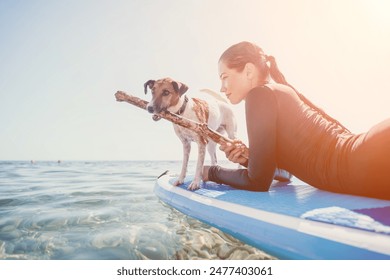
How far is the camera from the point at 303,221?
151 cm

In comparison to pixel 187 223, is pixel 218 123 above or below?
above

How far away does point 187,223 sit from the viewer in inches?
95.3

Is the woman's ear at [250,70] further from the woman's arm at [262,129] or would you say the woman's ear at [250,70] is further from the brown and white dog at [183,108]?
the brown and white dog at [183,108]

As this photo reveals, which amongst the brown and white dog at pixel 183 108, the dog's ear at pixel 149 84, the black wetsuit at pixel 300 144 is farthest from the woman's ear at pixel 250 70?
the dog's ear at pixel 149 84

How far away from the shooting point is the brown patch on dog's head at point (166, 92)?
10.9 feet

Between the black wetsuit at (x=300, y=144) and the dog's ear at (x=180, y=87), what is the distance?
170 centimetres

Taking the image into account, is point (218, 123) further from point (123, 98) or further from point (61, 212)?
point (61, 212)

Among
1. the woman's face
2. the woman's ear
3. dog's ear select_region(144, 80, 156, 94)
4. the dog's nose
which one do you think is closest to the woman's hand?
the woman's face

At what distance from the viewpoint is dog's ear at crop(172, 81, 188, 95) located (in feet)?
11.3

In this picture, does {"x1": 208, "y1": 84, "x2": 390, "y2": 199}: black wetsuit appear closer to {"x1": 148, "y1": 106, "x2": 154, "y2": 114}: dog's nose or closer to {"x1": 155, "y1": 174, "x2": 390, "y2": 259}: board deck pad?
{"x1": 155, "y1": 174, "x2": 390, "y2": 259}: board deck pad

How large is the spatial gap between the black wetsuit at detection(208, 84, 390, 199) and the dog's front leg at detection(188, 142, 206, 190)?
1074 millimetres

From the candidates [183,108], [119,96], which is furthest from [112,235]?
[183,108]
